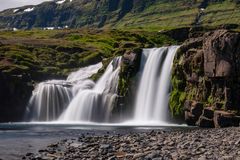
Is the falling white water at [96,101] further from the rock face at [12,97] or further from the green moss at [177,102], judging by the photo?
the green moss at [177,102]

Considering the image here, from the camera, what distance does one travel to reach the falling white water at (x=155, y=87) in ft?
347

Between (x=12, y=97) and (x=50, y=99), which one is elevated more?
(x=12, y=97)

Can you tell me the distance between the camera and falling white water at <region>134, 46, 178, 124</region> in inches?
4168

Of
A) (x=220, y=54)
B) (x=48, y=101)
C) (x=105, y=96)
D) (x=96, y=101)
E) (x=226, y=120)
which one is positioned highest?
(x=220, y=54)

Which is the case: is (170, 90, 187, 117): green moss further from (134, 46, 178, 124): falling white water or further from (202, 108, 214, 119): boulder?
(202, 108, 214, 119): boulder

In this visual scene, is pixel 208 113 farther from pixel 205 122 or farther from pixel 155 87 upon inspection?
pixel 155 87

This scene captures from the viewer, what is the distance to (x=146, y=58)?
387 feet

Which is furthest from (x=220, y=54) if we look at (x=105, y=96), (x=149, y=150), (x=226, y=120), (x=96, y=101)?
(x=149, y=150)

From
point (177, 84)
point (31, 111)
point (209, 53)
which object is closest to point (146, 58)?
point (177, 84)

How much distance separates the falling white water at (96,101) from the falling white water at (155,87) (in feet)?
30.7

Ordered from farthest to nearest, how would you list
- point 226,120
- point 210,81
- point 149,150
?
point 210,81
point 226,120
point 149,150

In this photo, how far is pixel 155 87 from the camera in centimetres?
10862

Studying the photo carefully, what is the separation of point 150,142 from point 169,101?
160 feet

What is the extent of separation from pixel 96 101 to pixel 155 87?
18.8m
